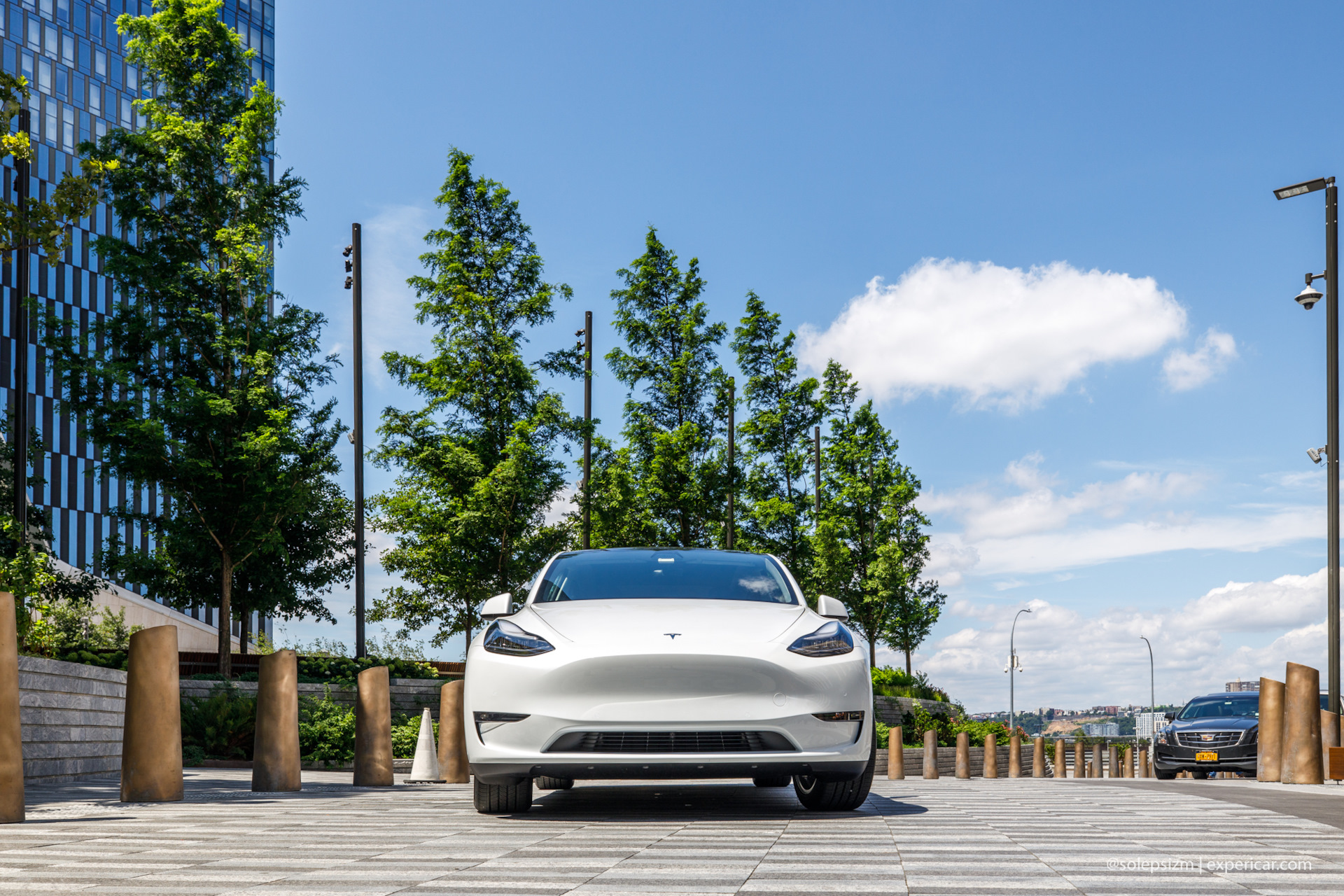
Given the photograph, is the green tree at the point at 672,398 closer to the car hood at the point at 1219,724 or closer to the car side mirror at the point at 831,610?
the car hood at the point at 1219,724

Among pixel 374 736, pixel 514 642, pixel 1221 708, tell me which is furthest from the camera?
pixel 1221 708

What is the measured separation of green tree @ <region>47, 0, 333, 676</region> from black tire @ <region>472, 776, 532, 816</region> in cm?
1657

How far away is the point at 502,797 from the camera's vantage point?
6695mm

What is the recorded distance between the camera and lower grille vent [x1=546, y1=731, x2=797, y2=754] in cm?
602

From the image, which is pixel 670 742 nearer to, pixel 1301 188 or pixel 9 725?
pixel 9 725

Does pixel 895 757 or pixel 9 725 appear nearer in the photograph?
pixel 9 725

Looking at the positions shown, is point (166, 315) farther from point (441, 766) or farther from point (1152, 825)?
point (1152, 825)

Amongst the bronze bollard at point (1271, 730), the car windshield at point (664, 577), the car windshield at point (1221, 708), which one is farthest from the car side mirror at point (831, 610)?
the car windshield at point (1221, 708)

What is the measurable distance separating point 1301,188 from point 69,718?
1650 cm

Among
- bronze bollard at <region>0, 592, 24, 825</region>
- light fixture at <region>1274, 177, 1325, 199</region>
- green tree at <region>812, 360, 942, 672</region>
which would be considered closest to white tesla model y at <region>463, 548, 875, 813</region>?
bronze bollard at <region>0, 592, 24, 825</region>

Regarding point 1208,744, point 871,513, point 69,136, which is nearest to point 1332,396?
point 1208,744

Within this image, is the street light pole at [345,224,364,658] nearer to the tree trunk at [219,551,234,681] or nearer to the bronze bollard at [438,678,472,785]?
the tree trunk at [219,551,234,681]

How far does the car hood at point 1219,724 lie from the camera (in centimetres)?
2206

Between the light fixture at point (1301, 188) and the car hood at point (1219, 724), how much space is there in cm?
997
